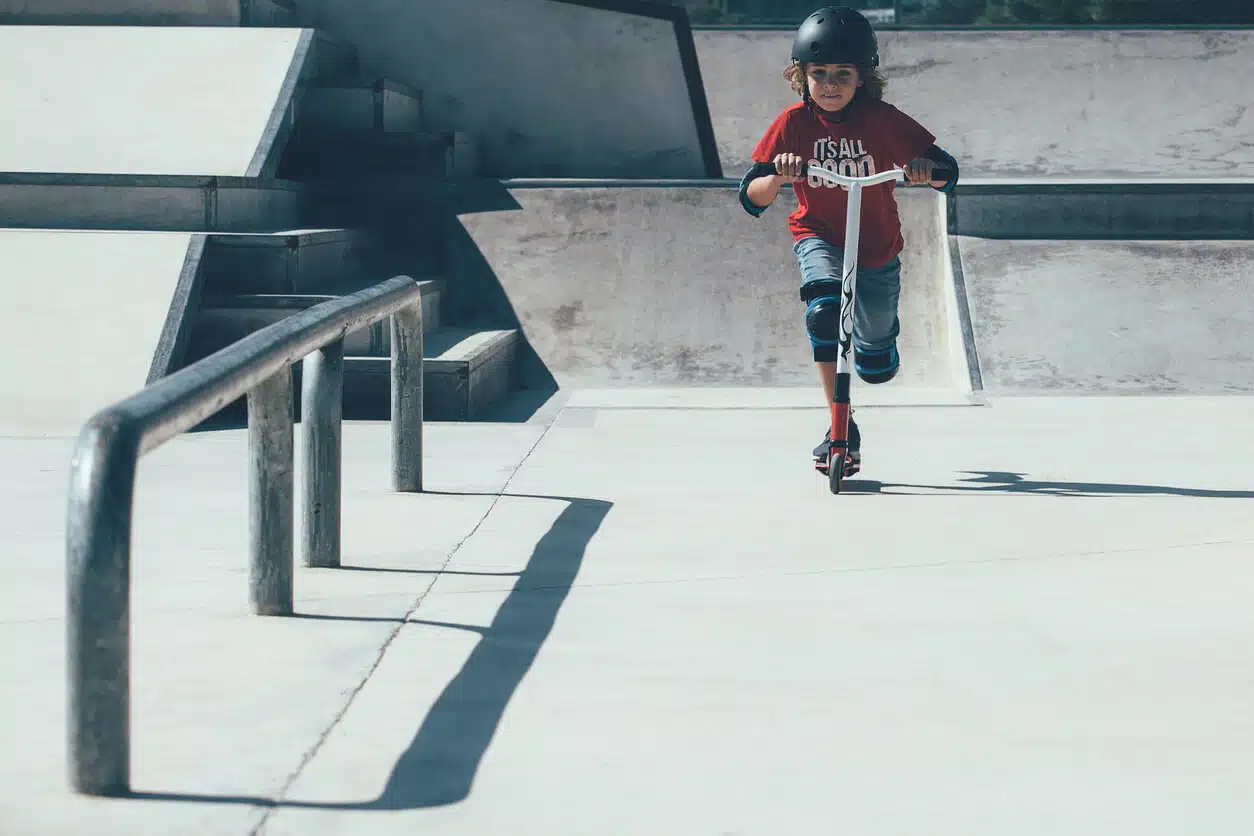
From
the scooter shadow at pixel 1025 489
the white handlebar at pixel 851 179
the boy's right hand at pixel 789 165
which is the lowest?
the scooter shadow at pixel 1025 489

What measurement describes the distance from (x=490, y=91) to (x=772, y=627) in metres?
8.34

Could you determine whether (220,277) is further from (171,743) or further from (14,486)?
(171,743)

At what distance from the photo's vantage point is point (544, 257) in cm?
1005

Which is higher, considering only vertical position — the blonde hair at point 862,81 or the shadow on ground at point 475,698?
→ the blonde hair at point 862,81

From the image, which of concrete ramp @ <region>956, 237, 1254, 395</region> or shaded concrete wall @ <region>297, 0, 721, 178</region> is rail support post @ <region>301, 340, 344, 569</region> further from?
shaded concrete wall @ <region>297, 0, 721, 178</region>

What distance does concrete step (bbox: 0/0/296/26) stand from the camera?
1111cm

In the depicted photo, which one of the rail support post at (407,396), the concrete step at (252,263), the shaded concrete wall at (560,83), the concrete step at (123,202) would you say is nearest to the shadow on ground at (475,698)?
the rail support post at (407,396)

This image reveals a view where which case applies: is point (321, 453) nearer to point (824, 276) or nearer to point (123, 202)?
point (824, 276)

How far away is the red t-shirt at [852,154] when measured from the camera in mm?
6102

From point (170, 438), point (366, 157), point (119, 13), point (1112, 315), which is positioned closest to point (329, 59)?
point (366, 157)

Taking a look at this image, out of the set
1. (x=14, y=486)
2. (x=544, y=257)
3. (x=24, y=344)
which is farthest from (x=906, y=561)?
(x=544, y=257)

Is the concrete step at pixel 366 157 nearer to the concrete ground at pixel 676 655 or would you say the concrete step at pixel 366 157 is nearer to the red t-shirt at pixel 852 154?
the concrete ground at pixel 676 655

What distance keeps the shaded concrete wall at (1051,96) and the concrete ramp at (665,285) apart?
453cm

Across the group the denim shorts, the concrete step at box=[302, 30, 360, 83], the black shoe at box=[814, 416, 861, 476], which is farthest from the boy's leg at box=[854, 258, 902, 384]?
the concrete step at box=[302, 30, 360, 83]
